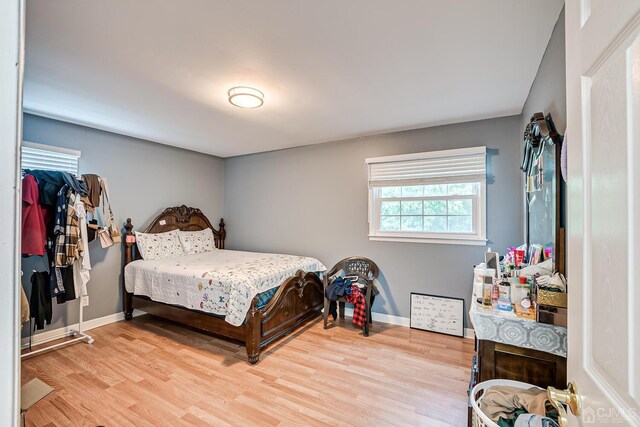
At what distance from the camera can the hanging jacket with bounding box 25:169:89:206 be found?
2705 mm

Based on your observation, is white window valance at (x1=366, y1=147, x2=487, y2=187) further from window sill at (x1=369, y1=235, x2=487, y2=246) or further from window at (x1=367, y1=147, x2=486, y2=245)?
window sill at (x1=369, y1=235, x2=487, y2=246)

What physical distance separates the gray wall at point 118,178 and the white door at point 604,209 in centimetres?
420

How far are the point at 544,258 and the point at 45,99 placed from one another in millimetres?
4165

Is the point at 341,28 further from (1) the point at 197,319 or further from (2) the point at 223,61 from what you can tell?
(1) the point at 197,319

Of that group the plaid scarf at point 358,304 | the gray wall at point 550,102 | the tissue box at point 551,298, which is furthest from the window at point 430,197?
the tissue box at point 551,298

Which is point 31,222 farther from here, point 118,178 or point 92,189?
point 118,178

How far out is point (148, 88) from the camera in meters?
2.36

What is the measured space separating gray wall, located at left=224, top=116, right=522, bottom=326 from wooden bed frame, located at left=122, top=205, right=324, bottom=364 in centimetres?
72

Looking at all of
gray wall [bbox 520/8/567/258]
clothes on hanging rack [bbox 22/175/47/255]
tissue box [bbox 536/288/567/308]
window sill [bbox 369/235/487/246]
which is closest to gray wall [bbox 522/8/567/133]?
gray wall [bbox 520/8/567/258]

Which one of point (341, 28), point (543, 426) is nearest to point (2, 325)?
point (543, 426)

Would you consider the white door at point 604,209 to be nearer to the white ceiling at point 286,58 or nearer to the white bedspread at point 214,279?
the white ceiling at point 286,58

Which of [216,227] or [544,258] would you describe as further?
[216,227]

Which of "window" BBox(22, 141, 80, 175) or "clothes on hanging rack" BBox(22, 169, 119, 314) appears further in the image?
"window" BBox(22, 141, 80, 175)

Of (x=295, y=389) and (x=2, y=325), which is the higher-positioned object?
(x=2, y=325)
